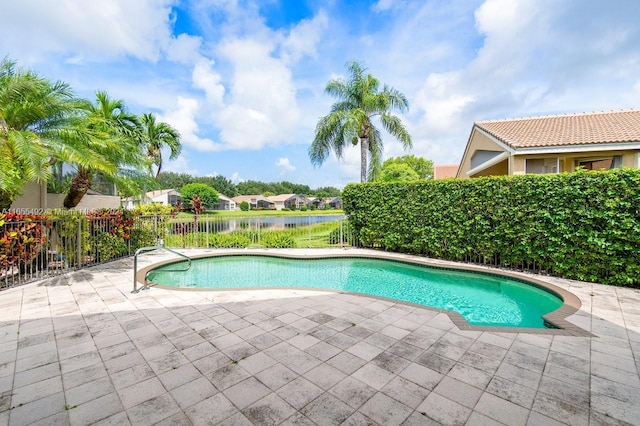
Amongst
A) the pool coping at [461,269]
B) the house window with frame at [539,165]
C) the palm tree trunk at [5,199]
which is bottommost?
the pool coping at [461,269]

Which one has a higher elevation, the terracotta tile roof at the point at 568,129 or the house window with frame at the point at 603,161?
the terracotta tile roof at the point at 568,129

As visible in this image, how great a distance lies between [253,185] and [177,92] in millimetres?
75999

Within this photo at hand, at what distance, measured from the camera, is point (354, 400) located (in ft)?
8.30

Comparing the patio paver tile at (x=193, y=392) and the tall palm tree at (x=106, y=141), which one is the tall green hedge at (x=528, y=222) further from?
the tall palm tree at (x=106, y=141)

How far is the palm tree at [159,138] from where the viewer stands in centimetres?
1850

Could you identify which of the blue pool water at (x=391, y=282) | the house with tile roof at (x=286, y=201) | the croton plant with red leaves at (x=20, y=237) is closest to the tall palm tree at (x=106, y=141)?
the croton plant with red leaves at (x=20, y=237)

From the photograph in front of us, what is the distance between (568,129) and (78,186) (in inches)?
729

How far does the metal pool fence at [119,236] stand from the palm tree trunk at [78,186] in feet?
4.63

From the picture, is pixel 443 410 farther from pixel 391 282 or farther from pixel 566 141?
pixel 566 141

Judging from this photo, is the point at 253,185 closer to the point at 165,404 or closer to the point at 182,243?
the point at 182,243

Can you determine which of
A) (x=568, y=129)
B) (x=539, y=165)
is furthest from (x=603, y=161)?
(x=539, y=165)

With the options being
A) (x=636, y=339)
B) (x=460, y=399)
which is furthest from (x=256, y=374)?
(x=636, y=339)

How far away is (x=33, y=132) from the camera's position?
6938mm

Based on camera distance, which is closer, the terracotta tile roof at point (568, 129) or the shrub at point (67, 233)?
the shrub at point (67, 233)
